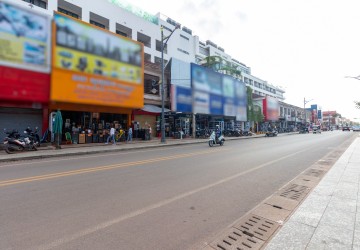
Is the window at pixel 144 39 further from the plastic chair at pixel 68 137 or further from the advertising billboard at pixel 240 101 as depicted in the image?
the plastic chair at pixel 68 137

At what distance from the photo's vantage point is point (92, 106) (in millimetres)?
22047

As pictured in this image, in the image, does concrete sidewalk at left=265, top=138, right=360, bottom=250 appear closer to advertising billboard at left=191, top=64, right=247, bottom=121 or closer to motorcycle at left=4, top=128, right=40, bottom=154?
motorcycle at left=4, top=128, right=40, bottom=154

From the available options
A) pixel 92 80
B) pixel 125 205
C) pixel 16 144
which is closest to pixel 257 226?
pixel 125 205

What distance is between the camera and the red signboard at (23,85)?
1683cm

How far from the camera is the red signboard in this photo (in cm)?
1683

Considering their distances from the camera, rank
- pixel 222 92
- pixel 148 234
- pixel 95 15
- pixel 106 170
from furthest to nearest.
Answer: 1. pixel 222 92
2. pixel 95 15
3. pixel 106 170
4. pixel 148 234

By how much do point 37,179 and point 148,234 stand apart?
17.6 ft

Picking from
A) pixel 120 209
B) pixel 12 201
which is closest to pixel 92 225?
pixel 120 209

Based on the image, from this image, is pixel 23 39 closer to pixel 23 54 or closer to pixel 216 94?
pixel 23 54

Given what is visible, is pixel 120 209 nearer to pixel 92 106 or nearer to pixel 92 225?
pixel 92 225

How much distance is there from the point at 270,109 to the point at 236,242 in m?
62.6

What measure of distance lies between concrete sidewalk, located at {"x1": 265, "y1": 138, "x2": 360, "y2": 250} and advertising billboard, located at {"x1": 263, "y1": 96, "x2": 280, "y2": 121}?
187ft

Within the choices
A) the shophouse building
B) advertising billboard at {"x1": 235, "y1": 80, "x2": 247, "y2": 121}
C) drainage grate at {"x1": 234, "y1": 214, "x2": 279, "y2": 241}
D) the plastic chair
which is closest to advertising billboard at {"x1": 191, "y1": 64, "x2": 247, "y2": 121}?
advertising billboard at {"x1": 235, "y1": 80, "x2": 247, "y2": 121}

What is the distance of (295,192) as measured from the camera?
21.2ft
